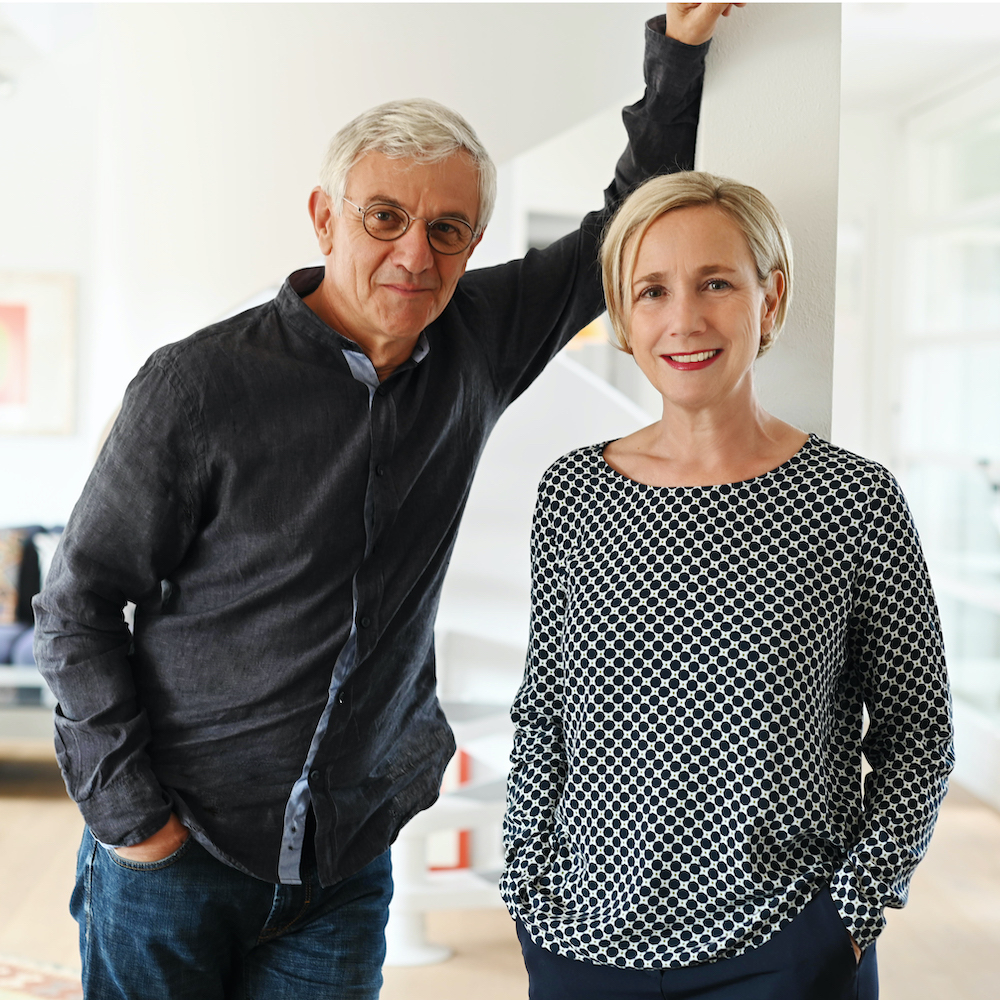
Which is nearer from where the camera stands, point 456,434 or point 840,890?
point 840,890

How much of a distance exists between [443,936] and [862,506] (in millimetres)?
2862

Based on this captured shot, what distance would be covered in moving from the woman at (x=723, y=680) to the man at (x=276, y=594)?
25cm

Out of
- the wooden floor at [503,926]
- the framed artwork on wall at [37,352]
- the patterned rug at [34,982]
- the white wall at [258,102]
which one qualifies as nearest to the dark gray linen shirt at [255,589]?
the white wall at [258,102]

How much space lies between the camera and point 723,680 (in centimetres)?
129

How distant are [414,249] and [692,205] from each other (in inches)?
14.7

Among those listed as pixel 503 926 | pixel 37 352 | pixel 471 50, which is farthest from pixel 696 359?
pixel 37 352

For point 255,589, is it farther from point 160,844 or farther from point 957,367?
point 957,367

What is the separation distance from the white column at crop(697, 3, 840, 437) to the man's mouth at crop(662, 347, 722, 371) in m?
0.38

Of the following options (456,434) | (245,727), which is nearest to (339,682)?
(245,727)

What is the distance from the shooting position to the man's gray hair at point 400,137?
141cm

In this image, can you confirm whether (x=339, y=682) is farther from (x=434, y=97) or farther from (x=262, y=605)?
(x=434, y=97)

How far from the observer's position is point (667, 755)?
1302 millimetres

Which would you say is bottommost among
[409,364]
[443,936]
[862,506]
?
[443,936]

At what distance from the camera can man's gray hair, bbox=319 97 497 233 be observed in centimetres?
141
